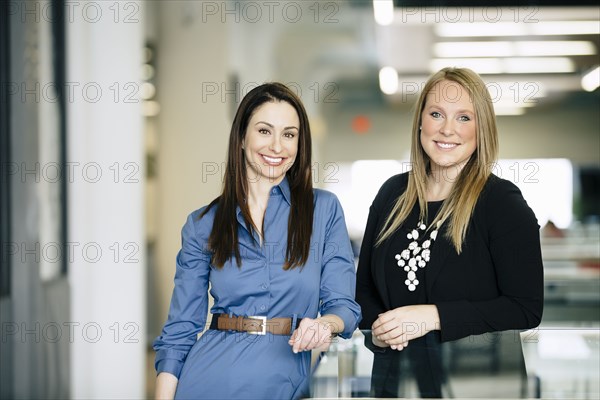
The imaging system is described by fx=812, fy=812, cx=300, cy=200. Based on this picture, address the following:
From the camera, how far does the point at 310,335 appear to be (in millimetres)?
1490

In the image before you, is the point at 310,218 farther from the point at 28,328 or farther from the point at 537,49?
the point at 537,49

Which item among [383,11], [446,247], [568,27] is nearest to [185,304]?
[446,247]

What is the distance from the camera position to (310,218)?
5.53 ft

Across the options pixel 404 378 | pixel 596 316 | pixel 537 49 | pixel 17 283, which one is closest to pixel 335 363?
pixel 404 378

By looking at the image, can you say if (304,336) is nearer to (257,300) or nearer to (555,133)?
(257,300)

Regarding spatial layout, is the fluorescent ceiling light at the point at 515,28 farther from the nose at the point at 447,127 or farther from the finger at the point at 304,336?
the finger at the point at 304,336

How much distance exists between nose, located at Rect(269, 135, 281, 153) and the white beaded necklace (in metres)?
0.36

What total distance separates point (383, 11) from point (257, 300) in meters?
4.21

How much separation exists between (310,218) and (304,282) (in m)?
0.13

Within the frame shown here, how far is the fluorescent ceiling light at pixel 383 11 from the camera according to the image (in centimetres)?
529

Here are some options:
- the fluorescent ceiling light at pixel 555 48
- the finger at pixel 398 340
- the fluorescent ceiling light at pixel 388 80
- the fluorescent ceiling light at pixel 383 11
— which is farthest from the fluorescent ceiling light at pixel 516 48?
the finger at pixel 398 340

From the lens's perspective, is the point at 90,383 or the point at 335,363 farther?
the point at 90,383

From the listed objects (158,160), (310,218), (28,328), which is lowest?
(28,328)

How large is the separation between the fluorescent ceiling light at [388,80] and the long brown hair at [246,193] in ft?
18.1
